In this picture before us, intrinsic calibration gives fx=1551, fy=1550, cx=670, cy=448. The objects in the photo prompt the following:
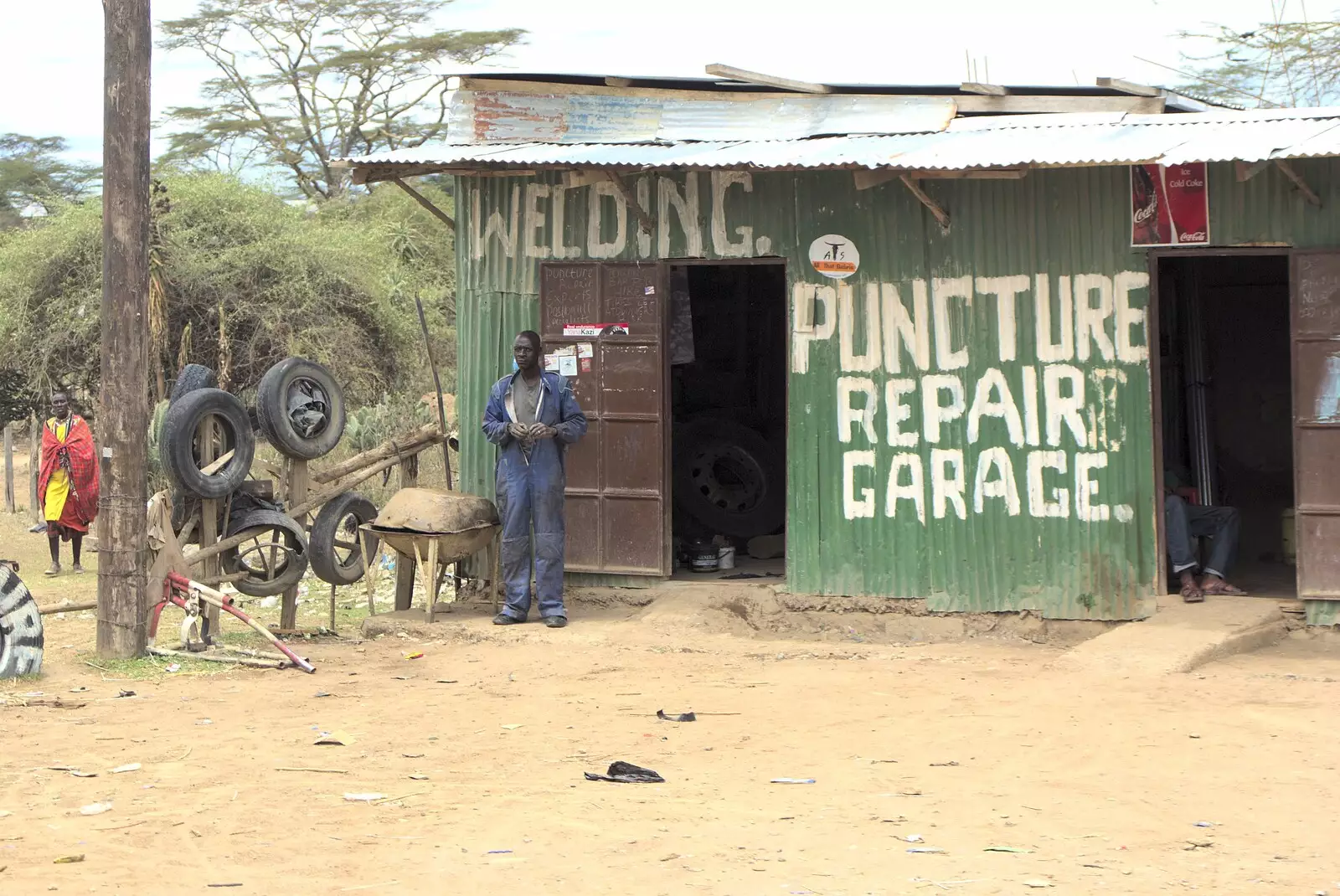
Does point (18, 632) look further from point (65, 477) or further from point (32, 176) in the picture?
point (32, 176)

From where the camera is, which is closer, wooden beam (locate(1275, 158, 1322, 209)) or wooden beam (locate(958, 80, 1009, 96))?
wooden beam (locate(1275, 158, 1322, 209))

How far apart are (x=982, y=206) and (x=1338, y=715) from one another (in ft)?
12.3

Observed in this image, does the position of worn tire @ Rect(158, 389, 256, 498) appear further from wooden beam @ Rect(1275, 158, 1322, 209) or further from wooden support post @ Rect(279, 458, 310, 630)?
wooden beam @ Rect(1275, 158, 1322, 209)

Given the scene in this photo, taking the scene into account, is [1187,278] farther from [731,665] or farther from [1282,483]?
[731,665]

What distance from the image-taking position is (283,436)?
991 cm

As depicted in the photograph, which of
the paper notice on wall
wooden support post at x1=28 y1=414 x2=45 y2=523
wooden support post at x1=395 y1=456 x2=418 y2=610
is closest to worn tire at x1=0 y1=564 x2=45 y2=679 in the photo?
wooden support post at x1=395 y1=456 x2=418 y2=610

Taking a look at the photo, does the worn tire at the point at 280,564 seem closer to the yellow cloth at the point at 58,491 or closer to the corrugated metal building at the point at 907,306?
the corrugated metal building at the point at 907,306

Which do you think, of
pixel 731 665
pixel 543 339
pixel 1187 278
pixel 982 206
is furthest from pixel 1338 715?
pixel 1187 278

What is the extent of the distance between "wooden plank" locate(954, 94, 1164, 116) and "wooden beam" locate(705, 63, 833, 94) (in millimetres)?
953

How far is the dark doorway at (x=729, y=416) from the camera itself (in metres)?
11.6

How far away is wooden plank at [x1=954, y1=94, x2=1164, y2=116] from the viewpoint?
33.2ft

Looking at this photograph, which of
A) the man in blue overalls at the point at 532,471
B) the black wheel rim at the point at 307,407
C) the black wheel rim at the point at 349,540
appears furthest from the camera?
the black wheel rim at the point at 349,540

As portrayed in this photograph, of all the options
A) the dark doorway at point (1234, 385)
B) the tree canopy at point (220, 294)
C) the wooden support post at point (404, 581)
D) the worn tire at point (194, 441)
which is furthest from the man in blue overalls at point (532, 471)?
the tree canopy at point (220, 294)

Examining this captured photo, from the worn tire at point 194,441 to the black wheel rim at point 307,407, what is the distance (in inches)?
12.9
